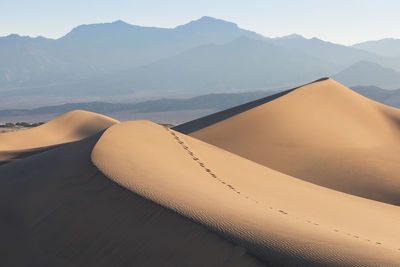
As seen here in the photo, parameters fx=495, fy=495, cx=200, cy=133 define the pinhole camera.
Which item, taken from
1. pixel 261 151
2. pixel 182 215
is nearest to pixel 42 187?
pixel 182 215

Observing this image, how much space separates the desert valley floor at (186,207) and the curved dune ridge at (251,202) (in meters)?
0.03

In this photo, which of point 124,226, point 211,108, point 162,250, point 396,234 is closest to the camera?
point 162,250

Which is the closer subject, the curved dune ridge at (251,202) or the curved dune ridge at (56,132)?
the curved dune ridge at (251,202)

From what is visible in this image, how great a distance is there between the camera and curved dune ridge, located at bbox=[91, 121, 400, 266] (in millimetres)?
5859

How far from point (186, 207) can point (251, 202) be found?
2.11 meters

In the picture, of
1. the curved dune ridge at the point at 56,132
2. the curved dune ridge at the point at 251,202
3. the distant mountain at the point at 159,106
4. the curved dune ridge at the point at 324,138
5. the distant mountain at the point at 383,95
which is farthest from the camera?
the distant mountain at the point at 159,106

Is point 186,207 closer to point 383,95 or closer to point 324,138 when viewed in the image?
point 324,138

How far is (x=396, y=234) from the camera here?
9.49m

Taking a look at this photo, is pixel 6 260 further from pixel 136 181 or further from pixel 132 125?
pixel 132 125

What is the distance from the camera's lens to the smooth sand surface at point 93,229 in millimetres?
6160

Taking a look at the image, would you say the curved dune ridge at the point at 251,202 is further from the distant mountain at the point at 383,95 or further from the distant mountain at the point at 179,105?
the distant mountain at the point at 179,105

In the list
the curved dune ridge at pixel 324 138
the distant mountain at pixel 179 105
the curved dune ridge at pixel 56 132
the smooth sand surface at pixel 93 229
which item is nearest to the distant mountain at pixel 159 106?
the distant mountain at pixel 179 105

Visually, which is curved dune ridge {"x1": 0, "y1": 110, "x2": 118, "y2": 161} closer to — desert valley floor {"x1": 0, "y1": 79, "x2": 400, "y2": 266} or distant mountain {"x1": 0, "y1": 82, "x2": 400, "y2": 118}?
desert valley floor {"x1": 0, "y1": 79, "x2": 400, "y2": 266}

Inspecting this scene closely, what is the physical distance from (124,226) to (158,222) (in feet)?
1.88
